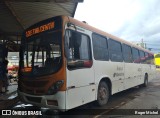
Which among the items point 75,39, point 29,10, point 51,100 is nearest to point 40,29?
point 75,39

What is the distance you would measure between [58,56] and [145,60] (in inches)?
394

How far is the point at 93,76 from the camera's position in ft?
22.4

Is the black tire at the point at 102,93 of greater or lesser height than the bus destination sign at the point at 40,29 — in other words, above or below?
below

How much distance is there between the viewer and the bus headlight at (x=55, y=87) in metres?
5.39

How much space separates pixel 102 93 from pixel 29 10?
653cm

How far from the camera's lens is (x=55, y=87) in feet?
17.8

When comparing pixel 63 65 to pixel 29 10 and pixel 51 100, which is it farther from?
pixel 29 10

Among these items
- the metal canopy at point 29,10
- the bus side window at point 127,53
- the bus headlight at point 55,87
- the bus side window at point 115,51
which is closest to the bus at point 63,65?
the bus headlight at point 55,87

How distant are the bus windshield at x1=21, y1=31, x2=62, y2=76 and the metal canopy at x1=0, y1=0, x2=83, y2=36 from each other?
3.47 meters

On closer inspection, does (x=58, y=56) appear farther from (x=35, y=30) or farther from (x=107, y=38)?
(x=107, y=38)

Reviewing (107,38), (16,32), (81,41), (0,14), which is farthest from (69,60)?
(16,32)

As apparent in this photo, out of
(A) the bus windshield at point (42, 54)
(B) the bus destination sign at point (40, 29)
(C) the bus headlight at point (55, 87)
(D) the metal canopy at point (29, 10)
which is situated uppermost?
(D) the metal canopy at point (29, 10)

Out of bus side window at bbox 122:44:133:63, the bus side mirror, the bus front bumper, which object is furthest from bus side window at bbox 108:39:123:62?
the bus front bumper

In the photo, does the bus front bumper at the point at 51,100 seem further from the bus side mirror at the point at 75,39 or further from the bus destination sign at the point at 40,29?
the bus destination sign at the point at 40,29
